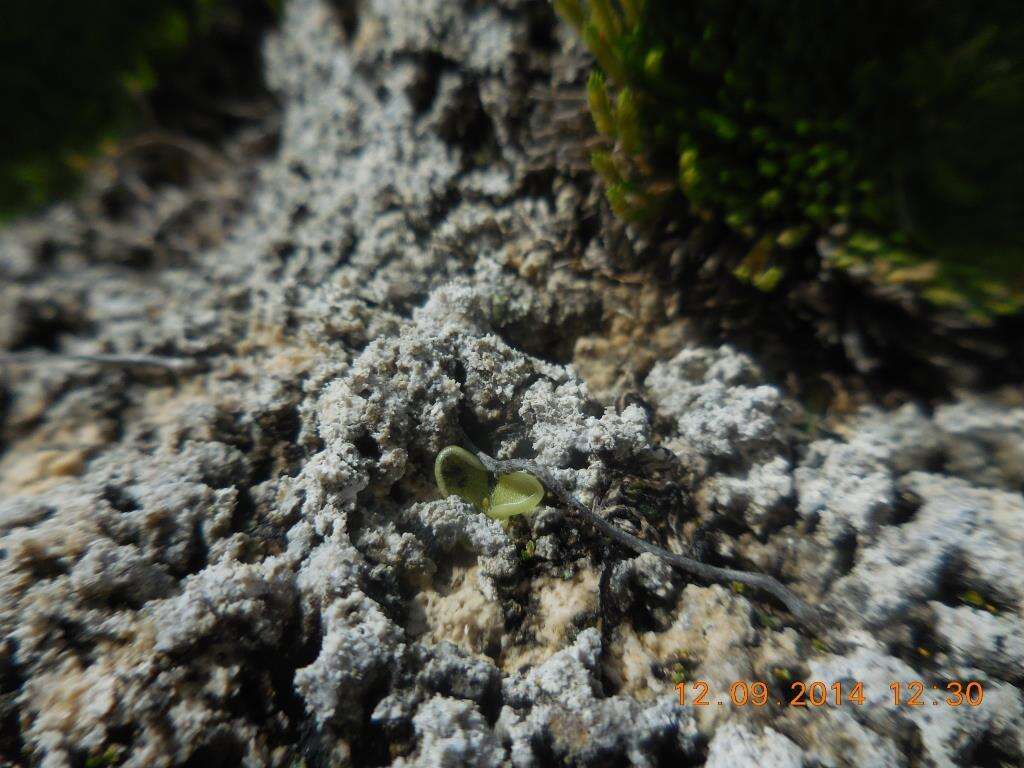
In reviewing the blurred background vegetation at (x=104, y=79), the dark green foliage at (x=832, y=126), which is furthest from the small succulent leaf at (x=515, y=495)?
the blurred background vegetation at (x=104, y=79)

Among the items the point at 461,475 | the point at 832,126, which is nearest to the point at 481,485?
the point at 461,475

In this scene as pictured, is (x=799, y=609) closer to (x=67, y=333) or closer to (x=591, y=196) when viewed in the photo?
(x=591, y=196)

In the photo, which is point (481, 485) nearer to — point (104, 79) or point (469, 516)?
point (469, 516)

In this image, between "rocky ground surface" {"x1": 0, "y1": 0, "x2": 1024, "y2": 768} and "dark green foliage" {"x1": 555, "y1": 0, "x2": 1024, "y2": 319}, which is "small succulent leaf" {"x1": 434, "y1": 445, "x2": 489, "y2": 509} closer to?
"rocky ground surface" {"x1": 0, "y1": 0, "x2": 1024, "y2": 768}

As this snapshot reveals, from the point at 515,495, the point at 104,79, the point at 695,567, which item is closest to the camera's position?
the point at 695,567

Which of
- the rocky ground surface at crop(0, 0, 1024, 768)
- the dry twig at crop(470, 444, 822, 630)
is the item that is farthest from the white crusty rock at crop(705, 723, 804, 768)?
the dry twig at crop(470, 444, 822, 630)
